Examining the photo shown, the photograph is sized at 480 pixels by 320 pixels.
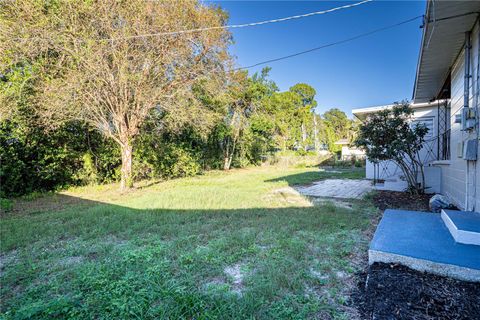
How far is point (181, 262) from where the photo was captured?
2654 mm

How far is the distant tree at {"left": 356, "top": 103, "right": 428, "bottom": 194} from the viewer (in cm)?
603

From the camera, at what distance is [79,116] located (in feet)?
22.8

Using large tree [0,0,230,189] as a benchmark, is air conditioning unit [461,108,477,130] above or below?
below

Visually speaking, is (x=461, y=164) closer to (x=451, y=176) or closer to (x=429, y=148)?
(x=451, y=176)

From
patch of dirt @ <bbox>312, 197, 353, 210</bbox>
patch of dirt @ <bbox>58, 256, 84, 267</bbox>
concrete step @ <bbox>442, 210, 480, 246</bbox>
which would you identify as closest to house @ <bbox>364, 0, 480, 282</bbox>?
concrete step @ <bbox>442, 210, 480, 246</bbox>

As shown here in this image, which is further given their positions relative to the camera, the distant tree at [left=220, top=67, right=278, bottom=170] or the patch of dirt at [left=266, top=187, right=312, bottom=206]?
the distant tree at [left=220, top=67, right=278, bottom=170]

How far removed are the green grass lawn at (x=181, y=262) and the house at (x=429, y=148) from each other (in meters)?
3.57

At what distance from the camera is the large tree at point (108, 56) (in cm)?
620

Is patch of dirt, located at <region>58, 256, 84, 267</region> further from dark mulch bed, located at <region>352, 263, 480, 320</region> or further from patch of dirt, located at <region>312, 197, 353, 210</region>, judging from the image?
patch of dirt, located at <region>312, 197, 353, 210</region>

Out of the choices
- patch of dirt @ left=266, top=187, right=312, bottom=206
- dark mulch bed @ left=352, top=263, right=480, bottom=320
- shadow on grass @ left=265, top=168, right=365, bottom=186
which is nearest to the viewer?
dark mulch bed @ left=352, top=263, right=480, bottom=320

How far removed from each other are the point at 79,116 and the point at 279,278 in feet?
23.6

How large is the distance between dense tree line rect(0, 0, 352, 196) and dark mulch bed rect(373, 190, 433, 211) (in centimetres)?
583

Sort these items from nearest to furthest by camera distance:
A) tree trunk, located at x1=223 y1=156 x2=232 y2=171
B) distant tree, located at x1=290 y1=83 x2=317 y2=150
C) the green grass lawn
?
the green grass lawn
tree trunk, located at x1=223 y1=156 x2=232 y2=171
distant tree, located at x1=290 y1=83 x2=317 y2=150

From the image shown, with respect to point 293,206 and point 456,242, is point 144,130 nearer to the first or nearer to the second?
point 293,206
